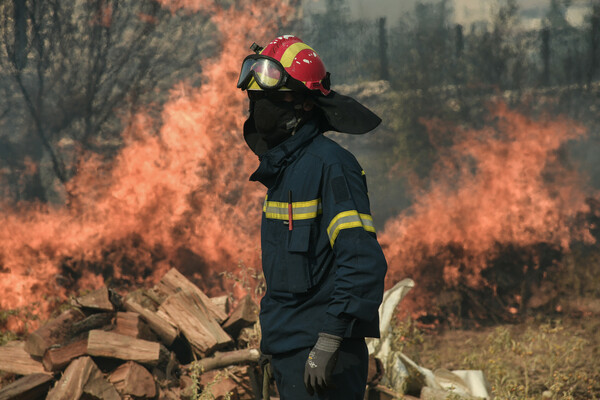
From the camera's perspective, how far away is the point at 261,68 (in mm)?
2738

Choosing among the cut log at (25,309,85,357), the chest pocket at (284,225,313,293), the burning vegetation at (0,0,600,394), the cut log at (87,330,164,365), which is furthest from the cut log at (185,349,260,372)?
the burning vegetation at (0,0,600,394)

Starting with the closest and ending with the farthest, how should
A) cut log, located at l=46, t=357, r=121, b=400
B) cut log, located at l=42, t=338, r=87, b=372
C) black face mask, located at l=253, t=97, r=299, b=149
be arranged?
black face mask, located at l=253, t=97, r=299, b=149, cut log, located at l=46, t=357, r=121, b=400, cut log, located at l=42, t=338, r=87, b=372

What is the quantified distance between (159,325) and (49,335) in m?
0.87

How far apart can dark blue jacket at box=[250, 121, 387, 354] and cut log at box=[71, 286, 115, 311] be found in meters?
2.88

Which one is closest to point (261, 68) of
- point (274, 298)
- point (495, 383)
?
point (274, 298)

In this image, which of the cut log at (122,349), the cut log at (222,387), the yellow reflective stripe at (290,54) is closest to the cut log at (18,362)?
the cut log at (122,349)

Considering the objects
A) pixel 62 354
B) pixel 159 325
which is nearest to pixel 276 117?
pixel 159 325

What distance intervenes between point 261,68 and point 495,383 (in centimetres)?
417

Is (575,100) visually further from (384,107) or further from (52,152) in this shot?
(52,152)

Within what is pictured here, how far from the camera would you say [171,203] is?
7.68 meters

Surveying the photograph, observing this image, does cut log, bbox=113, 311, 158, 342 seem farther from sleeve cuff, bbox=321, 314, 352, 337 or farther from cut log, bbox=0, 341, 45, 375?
sleeve cuff, bbox=321, 314, 352, 337

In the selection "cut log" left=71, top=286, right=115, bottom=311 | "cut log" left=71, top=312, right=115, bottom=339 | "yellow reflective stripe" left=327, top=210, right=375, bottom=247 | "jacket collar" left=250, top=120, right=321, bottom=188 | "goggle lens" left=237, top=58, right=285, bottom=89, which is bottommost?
"cut log" left=71, top=312, right=115, bottom=339

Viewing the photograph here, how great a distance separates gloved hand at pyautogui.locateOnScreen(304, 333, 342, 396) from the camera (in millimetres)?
2371

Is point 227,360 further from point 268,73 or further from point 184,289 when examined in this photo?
point 268,73
